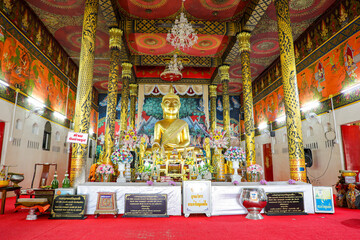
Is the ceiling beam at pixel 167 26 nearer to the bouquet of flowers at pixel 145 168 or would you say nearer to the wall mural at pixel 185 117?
the bouquet of flowers at pixel 145 168

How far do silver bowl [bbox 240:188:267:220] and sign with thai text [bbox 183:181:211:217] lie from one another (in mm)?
619

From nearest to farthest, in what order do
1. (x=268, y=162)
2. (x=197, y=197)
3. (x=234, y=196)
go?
(x=197, y=197) → (x=234, y=196) → (x=268, y=162)

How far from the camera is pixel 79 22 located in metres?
8.52

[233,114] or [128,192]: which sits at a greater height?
[233,114]

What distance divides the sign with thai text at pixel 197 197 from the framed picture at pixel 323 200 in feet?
6.63

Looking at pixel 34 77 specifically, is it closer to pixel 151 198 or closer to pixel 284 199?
pixel 151 198

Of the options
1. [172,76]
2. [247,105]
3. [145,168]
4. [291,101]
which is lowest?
[145,168]

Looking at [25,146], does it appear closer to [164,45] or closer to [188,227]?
[164,45]

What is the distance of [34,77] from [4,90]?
6.21 ft

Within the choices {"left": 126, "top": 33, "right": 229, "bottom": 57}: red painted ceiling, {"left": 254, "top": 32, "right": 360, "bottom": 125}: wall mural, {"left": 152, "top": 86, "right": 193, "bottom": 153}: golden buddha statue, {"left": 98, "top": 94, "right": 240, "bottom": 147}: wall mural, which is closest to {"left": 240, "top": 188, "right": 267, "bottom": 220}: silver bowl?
{"left": 152, "top": 86, "right": 193, "bottom": 153}: golden buddha statue

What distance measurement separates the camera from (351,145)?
6711 mm

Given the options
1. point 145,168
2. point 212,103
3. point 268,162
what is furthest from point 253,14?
point 268,162

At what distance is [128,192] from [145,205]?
40 centimetres

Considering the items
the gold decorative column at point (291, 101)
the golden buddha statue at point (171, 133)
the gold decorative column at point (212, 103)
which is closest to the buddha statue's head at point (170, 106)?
the golden buddha statue at point (171, 133)
